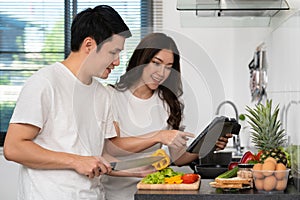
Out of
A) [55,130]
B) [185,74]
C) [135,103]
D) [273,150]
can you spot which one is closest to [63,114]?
[55,130]

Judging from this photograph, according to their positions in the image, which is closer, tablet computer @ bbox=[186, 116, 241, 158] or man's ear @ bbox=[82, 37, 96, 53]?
man's ear @ bbox=[82, 37, 96, 53]

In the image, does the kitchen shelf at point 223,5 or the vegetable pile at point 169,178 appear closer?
the vegetable pile at point 169,178

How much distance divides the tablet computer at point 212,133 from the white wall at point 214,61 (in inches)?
51.8

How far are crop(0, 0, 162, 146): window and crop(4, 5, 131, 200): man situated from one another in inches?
79.8

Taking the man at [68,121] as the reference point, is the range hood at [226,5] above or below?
above

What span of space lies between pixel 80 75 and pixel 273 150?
2.50ft

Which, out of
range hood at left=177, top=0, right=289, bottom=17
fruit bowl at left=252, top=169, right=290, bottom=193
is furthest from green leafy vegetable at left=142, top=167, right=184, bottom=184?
range hood at left=177, top=0, right=289, bottom=17

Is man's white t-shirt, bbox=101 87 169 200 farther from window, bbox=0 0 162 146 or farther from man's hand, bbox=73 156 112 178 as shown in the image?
window, bbox=0 0 162 146

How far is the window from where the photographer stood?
4129mm

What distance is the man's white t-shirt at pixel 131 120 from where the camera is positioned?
2.40m

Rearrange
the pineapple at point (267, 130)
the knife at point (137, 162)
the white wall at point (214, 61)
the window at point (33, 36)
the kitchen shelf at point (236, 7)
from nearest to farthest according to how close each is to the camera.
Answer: the knife at point (137, 162), the pineapple at point (267, 130), the kitchen shelf at point (236, 7), the white wall at point (214, 61), the window at point (33, 36)

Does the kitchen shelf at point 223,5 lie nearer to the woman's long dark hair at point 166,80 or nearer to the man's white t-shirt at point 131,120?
the woman's long dark hair at point 166,80

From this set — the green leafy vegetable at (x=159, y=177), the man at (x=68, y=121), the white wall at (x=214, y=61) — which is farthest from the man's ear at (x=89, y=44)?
the white wall at (x=214, y=61)

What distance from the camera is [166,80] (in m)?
Result: 2.63
